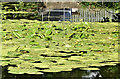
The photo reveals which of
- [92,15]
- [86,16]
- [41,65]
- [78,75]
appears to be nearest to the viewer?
[78,75]

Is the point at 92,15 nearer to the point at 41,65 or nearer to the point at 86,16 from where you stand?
the point at 86,16

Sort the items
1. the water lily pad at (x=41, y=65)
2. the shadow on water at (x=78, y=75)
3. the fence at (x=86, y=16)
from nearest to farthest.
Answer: the shadow on water at (x=78, y=75), the water lily pad at (x=41, y=65), the fence at (x=86, y=16)

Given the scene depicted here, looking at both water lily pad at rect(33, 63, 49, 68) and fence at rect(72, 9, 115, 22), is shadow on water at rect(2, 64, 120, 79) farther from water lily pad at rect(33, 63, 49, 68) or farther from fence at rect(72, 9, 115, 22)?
fence at rect(72, 9, 115, 22)

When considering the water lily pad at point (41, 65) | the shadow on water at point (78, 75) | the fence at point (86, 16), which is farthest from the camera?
the fence at point (86, 16)

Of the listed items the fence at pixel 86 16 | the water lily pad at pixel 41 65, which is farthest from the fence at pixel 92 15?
the water lily pad at pixel 41 65

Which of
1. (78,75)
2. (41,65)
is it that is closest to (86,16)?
(41,65)

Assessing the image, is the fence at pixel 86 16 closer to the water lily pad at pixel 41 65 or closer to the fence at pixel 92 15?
the fence at pixel 92 15

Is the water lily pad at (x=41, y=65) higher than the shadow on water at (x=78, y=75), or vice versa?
the water lily pad at (x=41, y=65)

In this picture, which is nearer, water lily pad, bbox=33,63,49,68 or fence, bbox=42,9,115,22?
water lily pad, bbox=33,63,49,68

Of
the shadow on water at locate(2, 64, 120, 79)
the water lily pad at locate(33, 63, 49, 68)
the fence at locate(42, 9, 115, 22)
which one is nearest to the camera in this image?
the shadow on water at locate(2, 64, 120, 79)

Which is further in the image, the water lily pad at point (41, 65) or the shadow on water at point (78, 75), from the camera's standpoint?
the water lily pad at point (41, 65)

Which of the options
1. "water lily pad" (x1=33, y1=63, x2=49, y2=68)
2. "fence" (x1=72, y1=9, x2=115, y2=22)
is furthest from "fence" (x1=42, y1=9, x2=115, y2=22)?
"water lily pad" (x1=33, y1=63, x2=49, y2=68)

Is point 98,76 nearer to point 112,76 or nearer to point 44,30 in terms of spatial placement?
point 112,76

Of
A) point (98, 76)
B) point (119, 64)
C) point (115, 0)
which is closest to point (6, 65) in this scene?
point (98, 76)
